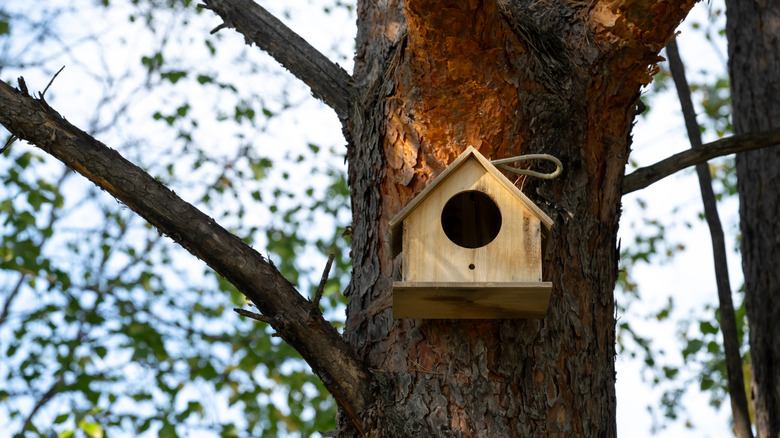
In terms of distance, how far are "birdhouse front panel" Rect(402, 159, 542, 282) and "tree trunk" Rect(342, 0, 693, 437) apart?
0.60 feet

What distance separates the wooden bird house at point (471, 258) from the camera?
1.85 metres

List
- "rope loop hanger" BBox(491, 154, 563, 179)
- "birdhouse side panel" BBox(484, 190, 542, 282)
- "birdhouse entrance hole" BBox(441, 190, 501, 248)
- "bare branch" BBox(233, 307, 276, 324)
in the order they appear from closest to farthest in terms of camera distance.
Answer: "bare branch" BBox(233, 307, 276, 324)
"birdhouse side panel" BBox(484, 190, 542, 282)
"rope loop hanger" BBox(491, 154, 563, 179)
"birdhouse entrance hole" BBox(441, 190, 501, 248)

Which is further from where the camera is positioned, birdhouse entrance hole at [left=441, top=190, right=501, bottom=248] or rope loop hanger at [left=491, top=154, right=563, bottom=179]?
birdhouse entrance hole at [left=441, top=190, right=501, bottom=248]

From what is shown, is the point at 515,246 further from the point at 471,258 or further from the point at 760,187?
the point at 760,187

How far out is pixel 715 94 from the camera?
803 cm

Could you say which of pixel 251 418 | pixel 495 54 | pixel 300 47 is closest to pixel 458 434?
pixel 495 54

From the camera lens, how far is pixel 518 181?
2.14 m

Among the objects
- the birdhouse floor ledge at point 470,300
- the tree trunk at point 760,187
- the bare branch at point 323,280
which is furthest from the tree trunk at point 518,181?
the tree trunk at point 760,187

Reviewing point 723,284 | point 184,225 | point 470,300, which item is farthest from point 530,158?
point 723,284

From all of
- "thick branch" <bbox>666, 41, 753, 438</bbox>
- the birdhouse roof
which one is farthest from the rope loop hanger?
"thick branch" <bbox>666, 41, 753, 438</bbox>

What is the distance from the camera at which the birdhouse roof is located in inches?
76.2

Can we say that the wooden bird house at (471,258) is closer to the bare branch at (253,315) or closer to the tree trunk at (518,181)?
the tree trunk at (518,181)

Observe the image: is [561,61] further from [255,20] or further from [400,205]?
[255,20]

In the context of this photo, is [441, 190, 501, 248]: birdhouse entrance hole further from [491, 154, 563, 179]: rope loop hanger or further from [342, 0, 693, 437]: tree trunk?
[491, 154, 563, 179]: rope loop hanger
